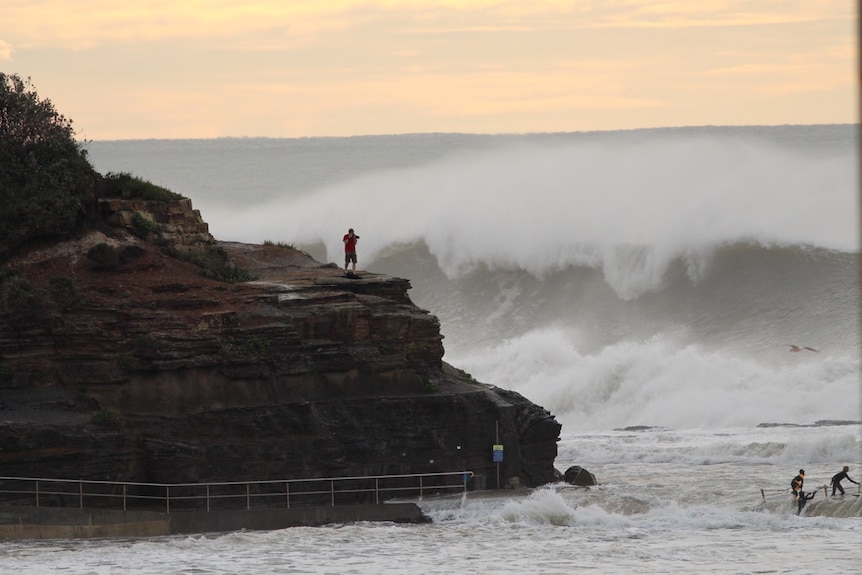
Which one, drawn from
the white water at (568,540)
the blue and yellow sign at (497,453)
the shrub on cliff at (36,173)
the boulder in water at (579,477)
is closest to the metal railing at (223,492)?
the blue and yellow sign at (497,453)

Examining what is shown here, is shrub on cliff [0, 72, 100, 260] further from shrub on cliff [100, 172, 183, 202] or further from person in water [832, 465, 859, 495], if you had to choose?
person in water [832, 465, 859, 495]

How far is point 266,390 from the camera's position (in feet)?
85.0

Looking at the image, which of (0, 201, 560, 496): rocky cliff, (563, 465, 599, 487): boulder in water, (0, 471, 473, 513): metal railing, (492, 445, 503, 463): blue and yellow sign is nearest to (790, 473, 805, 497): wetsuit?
(563, 465, 599, 487): boulder in water

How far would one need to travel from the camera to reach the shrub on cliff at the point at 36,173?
26.0 metres

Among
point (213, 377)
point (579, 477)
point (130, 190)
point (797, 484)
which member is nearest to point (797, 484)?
point (797, 484)

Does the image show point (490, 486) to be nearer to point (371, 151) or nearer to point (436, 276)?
point (436, 276)

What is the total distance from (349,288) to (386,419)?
8.18 ft

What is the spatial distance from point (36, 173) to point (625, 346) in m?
19.8

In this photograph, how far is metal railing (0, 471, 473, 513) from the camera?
78.6ft

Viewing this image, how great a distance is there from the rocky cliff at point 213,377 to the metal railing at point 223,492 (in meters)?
0.17

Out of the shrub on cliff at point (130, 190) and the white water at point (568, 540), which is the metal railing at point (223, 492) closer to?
the white water at point (568, 540)

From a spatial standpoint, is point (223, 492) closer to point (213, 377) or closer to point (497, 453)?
point (213, 377)

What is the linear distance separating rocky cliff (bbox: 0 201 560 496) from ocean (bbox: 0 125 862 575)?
4.21 feet

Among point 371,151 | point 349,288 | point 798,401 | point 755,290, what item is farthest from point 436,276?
point 371,151
